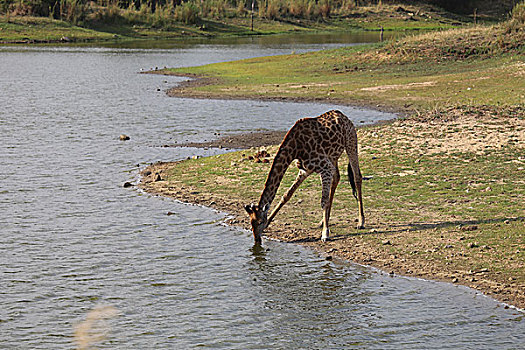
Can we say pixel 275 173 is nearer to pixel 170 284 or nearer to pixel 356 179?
pixel 356 179

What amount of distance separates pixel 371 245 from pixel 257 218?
168 cm

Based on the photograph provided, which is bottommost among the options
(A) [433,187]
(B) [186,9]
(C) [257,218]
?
(C) [257,218]

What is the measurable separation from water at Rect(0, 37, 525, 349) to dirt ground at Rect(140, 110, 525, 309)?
0.21 m

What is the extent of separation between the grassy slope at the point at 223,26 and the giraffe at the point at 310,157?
2082 inches

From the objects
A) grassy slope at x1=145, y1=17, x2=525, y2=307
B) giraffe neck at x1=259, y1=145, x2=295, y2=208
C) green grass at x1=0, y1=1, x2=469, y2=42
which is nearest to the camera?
grassy slope at x1=145, y1=17, x2=525, y2=307

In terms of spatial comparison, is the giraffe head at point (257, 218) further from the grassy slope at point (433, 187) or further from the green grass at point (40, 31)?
the green grass at point (40, 31)

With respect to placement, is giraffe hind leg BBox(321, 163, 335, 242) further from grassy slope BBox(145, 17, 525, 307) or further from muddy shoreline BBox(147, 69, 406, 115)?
muddy shoreline BBox(147, 69, 406, 115)

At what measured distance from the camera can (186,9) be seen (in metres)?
74.9

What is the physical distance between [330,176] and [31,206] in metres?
5.72

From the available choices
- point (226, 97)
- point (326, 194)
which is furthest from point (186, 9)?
point (326, 194)

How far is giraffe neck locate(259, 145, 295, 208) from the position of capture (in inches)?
429

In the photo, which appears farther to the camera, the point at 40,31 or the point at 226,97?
the point at 40,31

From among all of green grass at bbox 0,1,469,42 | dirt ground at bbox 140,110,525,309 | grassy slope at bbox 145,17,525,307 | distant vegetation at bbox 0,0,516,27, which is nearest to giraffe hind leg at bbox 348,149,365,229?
grassy slope at bbox 145,17,525,307

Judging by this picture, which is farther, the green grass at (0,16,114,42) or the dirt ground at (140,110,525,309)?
the green grass at (0,16,114,42)
